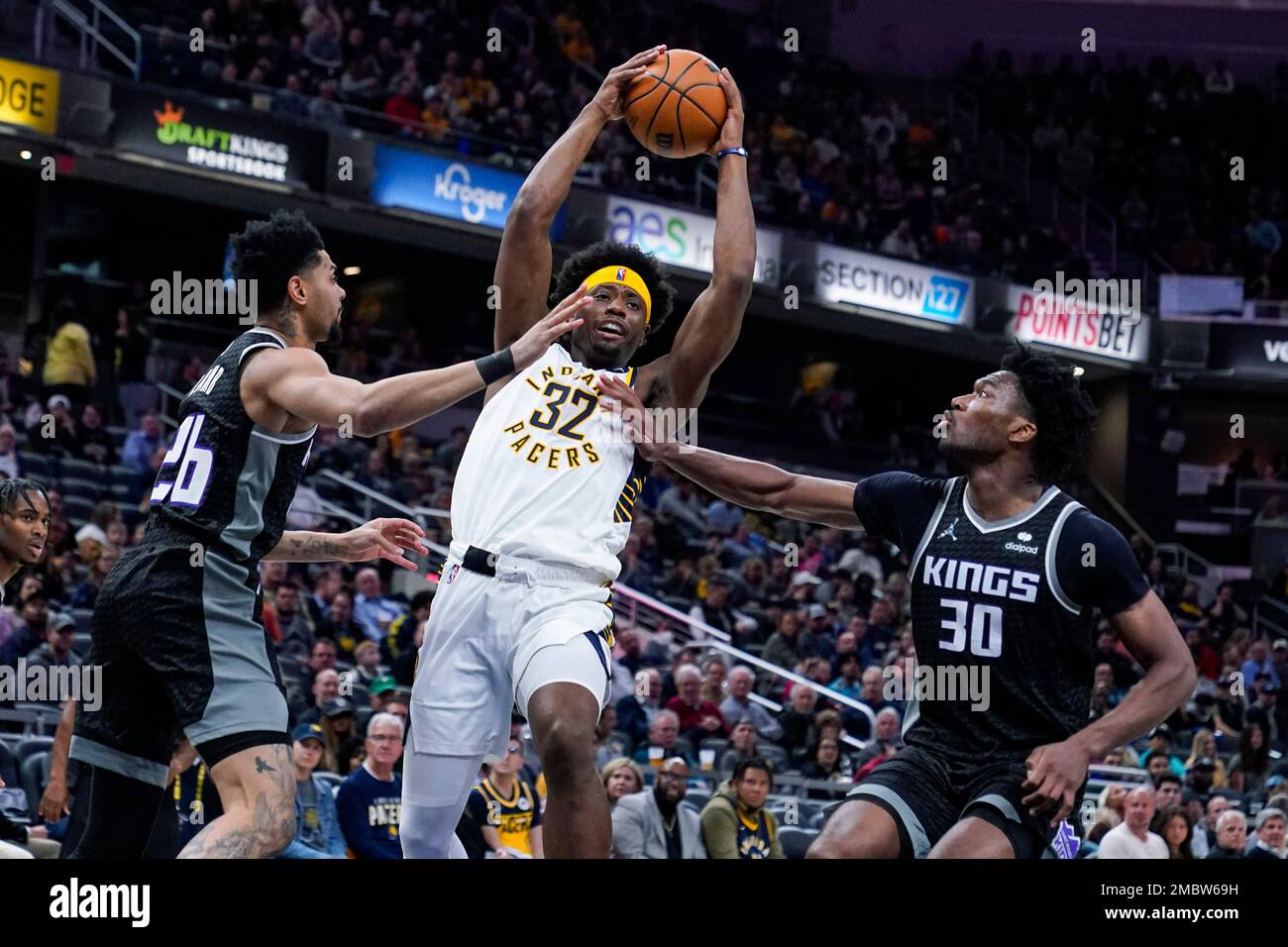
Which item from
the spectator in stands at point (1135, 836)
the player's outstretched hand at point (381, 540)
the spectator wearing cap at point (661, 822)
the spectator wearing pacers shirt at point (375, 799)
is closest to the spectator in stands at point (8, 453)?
the spectator wearing pacers shirt at point (375, 799)

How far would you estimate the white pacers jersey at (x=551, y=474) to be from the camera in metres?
5.27

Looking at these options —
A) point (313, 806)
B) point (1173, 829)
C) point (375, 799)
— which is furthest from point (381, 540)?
point (1173, 829)

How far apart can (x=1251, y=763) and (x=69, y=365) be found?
36.5ft

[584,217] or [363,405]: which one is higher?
[584,217]

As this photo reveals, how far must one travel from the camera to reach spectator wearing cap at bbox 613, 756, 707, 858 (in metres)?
8.96

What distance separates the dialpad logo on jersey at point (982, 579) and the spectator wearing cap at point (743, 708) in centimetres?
745

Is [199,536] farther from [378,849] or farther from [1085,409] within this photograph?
[378,849]

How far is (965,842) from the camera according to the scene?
4.44 m

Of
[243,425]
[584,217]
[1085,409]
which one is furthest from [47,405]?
[1085,409]

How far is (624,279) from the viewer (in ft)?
18.7

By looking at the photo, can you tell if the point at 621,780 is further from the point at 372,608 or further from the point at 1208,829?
the point at 1208,829

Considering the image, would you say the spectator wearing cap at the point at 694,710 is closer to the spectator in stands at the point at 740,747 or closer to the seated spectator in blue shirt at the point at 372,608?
the spectator in stands at the point at 740,747
